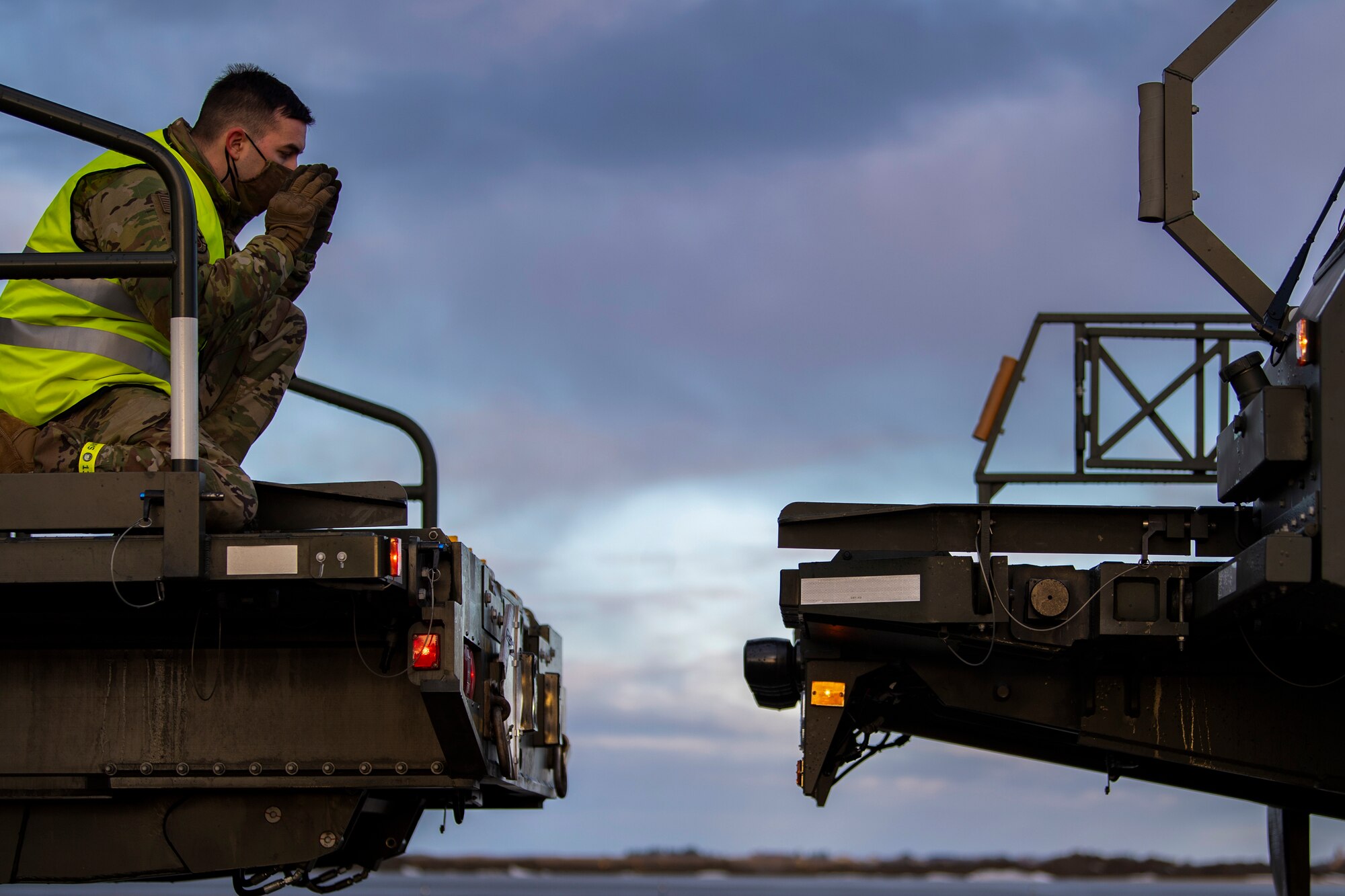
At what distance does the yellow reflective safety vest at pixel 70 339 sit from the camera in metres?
5.71

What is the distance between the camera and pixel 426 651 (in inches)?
225

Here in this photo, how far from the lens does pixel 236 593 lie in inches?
216

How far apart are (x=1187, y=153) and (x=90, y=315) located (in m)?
3.89

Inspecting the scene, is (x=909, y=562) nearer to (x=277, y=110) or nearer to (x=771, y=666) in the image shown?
(x=771, y=666)

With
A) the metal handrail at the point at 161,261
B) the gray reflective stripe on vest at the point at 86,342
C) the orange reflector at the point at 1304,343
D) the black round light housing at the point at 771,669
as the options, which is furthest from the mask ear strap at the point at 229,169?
the orange reflector at the point at 1304,343

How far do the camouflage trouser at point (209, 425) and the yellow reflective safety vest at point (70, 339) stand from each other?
68 mm

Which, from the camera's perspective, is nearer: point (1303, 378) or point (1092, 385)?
point (1303, 378)

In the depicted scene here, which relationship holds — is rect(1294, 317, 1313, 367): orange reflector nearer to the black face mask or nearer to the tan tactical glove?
the tan tactical glove

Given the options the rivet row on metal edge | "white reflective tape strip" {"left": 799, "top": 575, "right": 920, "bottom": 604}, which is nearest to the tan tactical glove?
the rivet row on metal edge

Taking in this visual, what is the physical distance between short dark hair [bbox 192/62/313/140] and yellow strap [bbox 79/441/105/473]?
137cm

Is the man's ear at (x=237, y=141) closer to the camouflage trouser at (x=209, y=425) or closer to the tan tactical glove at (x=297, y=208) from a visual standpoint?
the tan tactical glove at (x=297, y=208)

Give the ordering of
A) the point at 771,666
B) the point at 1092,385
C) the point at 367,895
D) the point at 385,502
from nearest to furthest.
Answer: the point at 385,502, the point at 771,666, the point at 1092,385, the point at 367,895

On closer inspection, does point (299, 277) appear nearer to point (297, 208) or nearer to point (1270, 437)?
point (297, 208)

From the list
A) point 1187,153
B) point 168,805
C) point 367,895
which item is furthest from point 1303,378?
point 367,895
